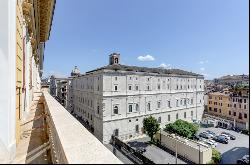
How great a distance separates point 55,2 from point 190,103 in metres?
29.9

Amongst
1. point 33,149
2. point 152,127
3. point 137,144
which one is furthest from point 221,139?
point 33,149

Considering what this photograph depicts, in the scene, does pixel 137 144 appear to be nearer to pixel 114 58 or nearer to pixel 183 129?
pixel 183 129

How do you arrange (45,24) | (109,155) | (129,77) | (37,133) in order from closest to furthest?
1. (109,155)
2. (37,133)
3. (45,24)
4. (129,77)

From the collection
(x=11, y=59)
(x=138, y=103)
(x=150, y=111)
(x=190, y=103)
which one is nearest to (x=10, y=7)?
(x=11, y=59)

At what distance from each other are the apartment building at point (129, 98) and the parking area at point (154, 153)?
181 cm

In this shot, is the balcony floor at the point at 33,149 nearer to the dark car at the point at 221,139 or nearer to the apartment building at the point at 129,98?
the apartment building at the point at 129,98

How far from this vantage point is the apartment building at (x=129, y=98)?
2403 cm

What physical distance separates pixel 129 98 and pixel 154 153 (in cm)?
742

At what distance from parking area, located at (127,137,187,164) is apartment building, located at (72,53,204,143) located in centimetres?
181

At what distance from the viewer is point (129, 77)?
83.1ft

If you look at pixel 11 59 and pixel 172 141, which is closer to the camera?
pixel 11 59

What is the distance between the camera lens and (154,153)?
20625 millimetres

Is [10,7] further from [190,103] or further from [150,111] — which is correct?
[190,103]

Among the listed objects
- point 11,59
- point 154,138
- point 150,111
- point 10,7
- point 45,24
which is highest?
point 45,24
